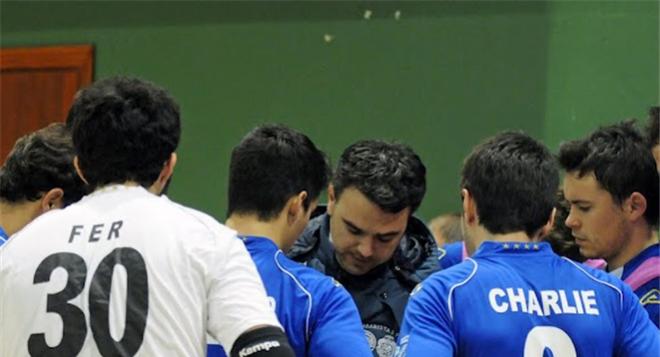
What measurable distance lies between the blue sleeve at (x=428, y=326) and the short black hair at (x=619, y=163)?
0.83 metres

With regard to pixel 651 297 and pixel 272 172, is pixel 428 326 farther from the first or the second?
pixel 651 297

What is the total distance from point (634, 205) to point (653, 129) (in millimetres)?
376

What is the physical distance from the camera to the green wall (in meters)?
5.38

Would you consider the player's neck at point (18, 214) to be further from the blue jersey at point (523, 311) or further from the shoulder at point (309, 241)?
the blue jersey at point (523, 311)

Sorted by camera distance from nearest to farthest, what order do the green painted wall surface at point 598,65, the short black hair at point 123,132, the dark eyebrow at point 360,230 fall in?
the short black hair at point 123,132 < the dark eyebrow at point 360,230 < the green painted wall surface at point 598,65

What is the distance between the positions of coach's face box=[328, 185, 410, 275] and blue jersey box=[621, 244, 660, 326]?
0.63 m

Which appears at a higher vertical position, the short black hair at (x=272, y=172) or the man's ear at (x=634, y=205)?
the short black hair at (x=272, y=172)

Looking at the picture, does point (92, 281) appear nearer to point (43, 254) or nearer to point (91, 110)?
point (43, 254)

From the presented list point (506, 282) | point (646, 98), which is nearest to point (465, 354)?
point (506, 282)

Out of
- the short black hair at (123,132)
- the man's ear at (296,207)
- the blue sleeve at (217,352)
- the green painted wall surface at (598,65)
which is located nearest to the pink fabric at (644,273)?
the man's ear at (296,207)

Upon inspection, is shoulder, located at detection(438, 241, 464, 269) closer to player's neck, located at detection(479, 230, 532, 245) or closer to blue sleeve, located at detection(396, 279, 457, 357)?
player's neck, located at detection(479, 230, 532, 245)

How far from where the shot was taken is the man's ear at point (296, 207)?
104 inches

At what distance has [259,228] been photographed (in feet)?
8.52

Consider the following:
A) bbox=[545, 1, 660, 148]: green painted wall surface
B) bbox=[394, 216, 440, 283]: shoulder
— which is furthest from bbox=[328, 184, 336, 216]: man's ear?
bbox=[545, 1, 660, 148]: green painted wall surface
